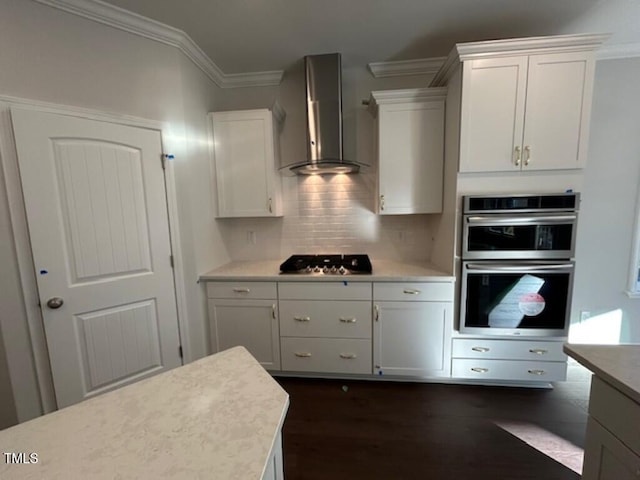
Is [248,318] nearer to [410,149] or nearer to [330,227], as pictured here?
[330,227]

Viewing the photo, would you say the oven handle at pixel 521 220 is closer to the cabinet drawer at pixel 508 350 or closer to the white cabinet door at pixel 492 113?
the white cabinet door at pixel 492 113

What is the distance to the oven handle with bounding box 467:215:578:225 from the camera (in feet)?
6.09

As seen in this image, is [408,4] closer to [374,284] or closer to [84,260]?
[374,284]

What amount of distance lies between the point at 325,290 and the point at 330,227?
826 mm

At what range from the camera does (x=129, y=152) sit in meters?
1.83

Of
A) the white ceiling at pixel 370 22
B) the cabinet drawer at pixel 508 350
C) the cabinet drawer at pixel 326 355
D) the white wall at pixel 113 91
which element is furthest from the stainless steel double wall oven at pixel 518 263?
the white wall at pixel 113 91

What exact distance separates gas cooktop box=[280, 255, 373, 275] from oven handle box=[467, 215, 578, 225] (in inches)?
34.5

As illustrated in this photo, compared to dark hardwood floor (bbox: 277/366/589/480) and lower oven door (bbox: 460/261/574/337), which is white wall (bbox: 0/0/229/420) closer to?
dark hardwood floor (bbox: 277/366/589/480)

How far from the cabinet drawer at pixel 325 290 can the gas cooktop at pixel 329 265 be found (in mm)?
99

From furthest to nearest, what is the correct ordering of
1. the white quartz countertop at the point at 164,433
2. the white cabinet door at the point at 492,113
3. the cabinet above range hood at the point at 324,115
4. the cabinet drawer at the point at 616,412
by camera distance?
the cabinet above range hood at the point at 324,115
the white cabinet door at the point at 492,113
the cabinet drawer at the point at 616,412
the white quartz countertop at the point at 164,433

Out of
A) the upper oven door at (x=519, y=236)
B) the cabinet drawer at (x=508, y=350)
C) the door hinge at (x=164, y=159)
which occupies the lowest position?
the cabinet drawer at (x=508, y=350)

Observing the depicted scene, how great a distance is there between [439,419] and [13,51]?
134 inches

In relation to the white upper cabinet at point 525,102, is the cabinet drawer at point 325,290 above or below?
below

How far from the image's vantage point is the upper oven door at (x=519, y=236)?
6.15 ft
